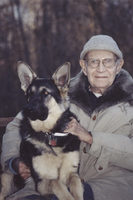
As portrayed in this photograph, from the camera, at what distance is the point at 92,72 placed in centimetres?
367

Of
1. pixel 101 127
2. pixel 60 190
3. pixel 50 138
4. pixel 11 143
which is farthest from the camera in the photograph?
pixel 11 143

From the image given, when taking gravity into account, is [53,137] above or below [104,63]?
below

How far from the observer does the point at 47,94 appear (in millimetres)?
3523

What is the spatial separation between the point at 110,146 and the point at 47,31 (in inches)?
392

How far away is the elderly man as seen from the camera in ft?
10.6

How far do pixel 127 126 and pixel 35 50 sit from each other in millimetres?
9727

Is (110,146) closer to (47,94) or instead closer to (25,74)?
(47,94)

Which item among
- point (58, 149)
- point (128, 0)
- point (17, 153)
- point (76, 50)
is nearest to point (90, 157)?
point (58, 149)

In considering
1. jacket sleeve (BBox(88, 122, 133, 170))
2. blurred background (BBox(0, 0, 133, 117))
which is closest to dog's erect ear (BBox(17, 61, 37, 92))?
jacket sleeve (BBox(88, 122, 133, 170))

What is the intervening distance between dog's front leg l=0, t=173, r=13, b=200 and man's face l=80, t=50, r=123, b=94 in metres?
1.29

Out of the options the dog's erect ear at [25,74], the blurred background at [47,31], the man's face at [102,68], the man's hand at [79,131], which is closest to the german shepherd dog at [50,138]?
the dog's erect ear at [25,74]

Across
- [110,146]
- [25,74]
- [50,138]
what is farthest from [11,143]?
[110,146]

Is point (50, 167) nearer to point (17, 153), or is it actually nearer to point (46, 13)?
point (17, 153)

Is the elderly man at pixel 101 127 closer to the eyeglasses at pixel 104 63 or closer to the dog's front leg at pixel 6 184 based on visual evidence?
the eyeglasses at pixel 104 63
